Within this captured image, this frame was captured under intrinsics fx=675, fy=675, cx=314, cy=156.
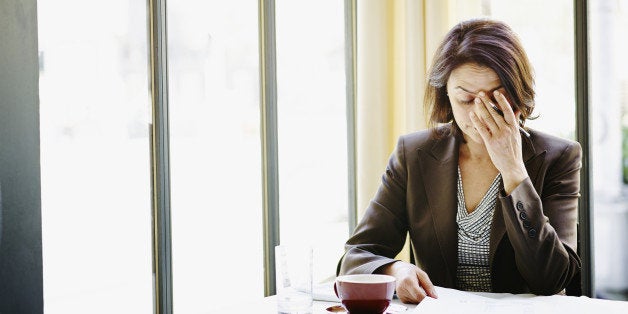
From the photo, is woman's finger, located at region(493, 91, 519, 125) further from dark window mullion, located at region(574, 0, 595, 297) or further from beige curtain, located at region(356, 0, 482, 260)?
beige curtain, located at region(356, 0, 482, 260)

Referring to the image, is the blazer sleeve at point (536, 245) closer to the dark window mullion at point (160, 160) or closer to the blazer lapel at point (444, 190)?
the blazer lapel at point (444, 190)

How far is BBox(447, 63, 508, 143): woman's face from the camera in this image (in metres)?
1.60

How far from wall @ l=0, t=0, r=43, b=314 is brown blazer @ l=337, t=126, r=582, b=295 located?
0.84 m

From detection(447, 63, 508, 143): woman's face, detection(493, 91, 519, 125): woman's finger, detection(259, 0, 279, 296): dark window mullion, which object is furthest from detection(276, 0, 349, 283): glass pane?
detection(493, 91, 519, 125): woman's finger

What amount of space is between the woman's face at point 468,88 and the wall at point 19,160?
1089 millimetres

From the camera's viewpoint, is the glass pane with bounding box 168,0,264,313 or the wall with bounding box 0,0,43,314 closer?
the wall with bounding box 0,0,43,314

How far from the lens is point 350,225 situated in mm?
3383

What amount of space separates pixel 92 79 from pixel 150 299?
80 cm

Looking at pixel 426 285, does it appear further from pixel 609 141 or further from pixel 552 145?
pixel 609 141

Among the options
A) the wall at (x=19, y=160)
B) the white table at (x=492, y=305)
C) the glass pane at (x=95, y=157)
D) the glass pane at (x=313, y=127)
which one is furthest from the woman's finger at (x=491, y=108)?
the glass pane at (x=313, y=127)

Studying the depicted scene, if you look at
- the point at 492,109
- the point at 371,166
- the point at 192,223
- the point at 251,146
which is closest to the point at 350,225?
the point at 371,166

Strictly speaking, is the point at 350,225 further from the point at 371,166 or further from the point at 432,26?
the point at 432,26

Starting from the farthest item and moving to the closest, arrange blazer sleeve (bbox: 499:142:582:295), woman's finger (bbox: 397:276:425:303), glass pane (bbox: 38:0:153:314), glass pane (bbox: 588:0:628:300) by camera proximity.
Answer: glass pane (bbox: 588:0:628:300)
glass pane (bbox: 38:0:153:314)
blazer sleeve (bbox: 499:142:582:295)
woman's finger (bbox: 397:276:425:303)

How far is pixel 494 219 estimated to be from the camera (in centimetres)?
158
